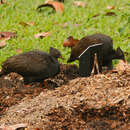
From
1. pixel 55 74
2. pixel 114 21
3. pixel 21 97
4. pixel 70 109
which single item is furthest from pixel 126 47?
pixel 70 109

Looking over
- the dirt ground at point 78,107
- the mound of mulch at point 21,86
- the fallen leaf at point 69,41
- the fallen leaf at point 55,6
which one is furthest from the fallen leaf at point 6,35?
the dirt ground at point 78,107

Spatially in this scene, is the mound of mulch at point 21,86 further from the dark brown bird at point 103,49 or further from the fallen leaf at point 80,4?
the fallen leaf at point 80,4

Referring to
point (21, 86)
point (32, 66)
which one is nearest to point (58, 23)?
point (32, 66)

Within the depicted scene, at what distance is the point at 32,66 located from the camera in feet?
15.9

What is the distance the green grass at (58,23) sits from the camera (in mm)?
6371

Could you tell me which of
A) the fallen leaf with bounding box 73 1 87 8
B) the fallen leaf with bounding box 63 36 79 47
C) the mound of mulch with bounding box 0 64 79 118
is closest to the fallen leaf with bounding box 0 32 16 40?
the fallen leaf with bounding box 63 36 79 47

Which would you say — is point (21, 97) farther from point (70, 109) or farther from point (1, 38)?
point (1, 38)

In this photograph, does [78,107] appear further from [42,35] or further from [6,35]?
[6,35]

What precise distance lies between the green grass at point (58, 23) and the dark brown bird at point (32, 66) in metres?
0.90

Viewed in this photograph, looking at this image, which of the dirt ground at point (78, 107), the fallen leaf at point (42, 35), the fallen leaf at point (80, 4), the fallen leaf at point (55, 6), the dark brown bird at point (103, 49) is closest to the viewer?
the dirt ground at point (78, 107)

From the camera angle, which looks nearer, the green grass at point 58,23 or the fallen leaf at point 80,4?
the green grass at point 58,23

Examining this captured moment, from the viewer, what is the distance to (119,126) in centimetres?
303

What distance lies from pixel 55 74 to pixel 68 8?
3.57 m

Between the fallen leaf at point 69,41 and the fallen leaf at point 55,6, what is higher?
the fallen leaf at point 55,6
